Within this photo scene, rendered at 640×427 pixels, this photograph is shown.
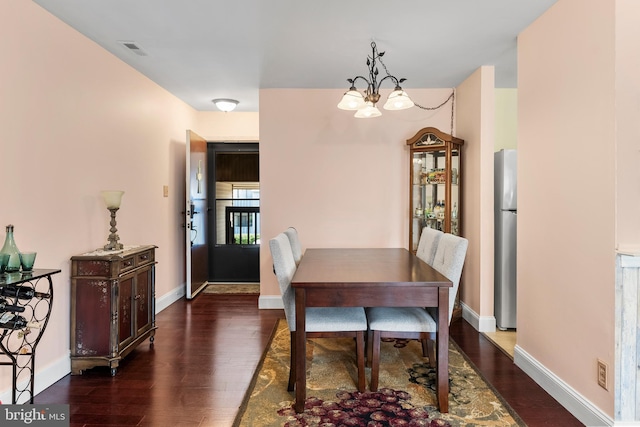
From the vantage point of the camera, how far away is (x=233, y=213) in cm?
552

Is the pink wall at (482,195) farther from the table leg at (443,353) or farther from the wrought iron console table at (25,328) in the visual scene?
the wrought iron console table at (25,328)

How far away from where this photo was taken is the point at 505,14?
2434 millimetres

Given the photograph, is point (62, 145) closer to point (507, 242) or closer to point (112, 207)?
point (112, 207)

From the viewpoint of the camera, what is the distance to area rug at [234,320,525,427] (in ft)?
6.49

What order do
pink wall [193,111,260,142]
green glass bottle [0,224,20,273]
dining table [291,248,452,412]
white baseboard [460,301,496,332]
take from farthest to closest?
pink wall [193,111,260,142], white baseboard [460,301,496,332], dining table [291,248,452,412], green glass bottle [0,224,20,273]

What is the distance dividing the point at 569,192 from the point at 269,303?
306cm

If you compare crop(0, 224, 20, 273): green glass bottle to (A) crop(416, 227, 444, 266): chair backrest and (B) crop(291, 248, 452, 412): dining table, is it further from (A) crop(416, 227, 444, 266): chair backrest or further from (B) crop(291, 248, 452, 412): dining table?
(A) crop(416, 227, 444, 266): chair backrest

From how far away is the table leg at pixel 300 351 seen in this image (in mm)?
2049

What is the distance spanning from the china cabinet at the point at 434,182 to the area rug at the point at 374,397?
139 centimetres

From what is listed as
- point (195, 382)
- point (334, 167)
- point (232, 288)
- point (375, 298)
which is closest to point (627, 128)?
point (375, 298)

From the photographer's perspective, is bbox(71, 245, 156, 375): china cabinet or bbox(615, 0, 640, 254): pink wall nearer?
bbox(615, 0, 640, 254): pink wall

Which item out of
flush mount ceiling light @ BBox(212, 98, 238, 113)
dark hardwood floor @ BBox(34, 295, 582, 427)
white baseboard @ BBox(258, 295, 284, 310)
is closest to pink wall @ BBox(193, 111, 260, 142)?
flush mount ceiling light @ BBox(212, 98, 238, 113)

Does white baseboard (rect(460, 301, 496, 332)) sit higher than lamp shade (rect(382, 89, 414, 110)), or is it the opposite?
lamp shade (rect(382, 89, 414, 110))

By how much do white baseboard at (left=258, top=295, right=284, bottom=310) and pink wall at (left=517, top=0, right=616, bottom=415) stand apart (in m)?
2.41
